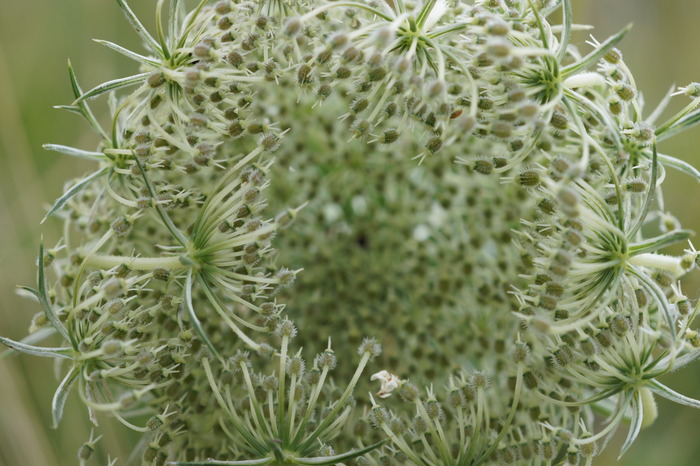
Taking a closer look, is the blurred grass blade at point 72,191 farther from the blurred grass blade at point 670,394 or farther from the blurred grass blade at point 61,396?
the blurred grass blade at point 670,394

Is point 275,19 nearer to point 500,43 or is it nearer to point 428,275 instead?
point 500,43

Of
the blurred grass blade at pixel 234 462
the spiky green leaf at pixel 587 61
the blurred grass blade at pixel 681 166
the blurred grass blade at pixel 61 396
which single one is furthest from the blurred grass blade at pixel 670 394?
the blurred grass blade at pixel 61 396

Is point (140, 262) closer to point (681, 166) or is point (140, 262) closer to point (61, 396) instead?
point (61, 396)

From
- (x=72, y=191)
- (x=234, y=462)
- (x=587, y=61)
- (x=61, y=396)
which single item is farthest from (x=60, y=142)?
(x=587, y=61)

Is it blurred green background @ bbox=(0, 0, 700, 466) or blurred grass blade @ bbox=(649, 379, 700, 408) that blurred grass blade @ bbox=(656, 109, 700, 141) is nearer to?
blurred grass blade @ bbox=(649, 379, 700, 408)

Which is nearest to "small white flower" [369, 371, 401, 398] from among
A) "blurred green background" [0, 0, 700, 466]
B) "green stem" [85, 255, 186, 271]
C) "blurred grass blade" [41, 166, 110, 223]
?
"green stem" [85, 255, 186, 271]

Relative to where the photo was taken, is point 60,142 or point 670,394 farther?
point 60,142
